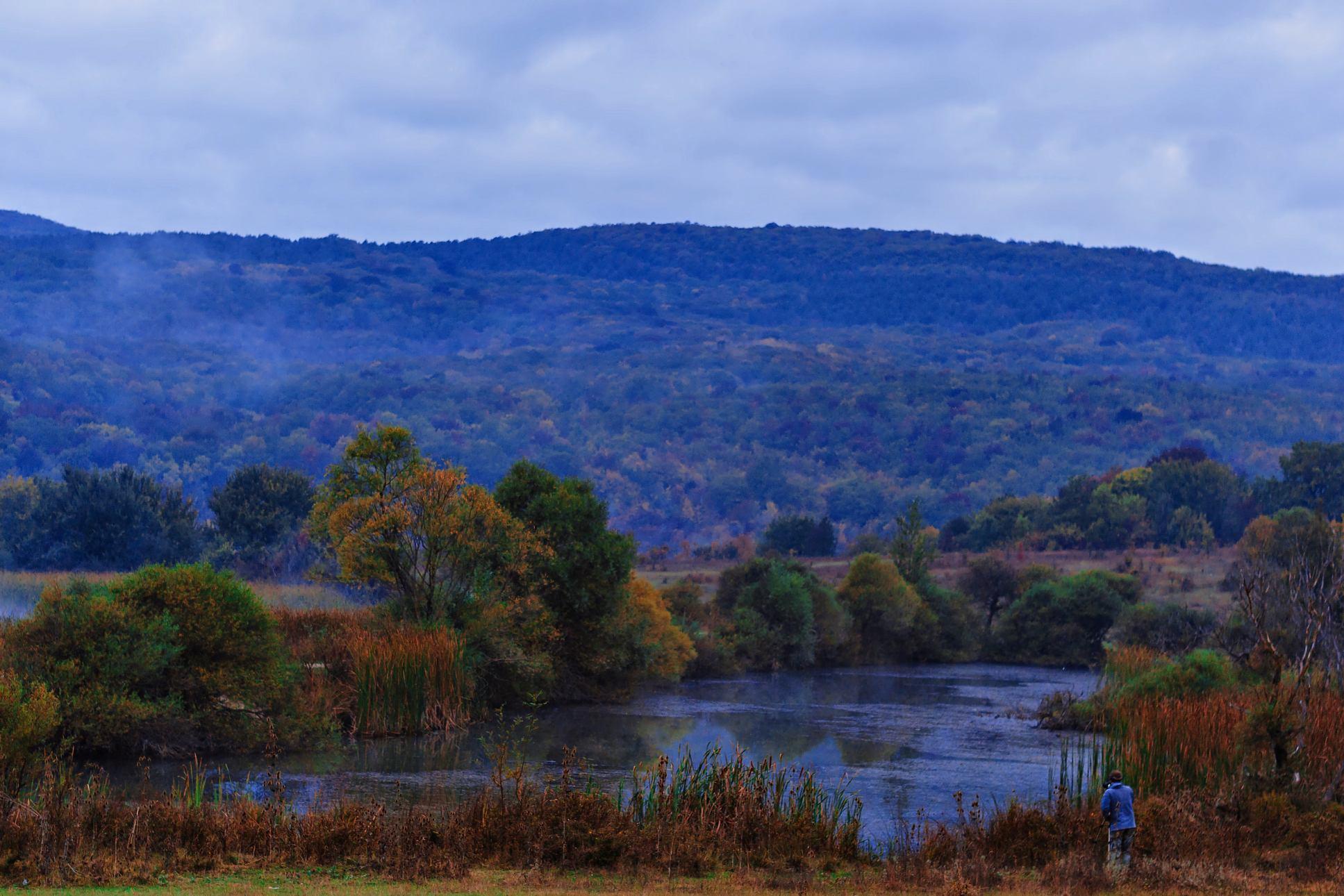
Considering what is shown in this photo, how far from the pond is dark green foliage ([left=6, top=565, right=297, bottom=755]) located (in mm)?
947

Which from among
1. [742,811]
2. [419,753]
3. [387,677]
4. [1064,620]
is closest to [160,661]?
[419,753]

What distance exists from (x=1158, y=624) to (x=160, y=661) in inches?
1739

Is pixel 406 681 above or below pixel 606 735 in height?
above

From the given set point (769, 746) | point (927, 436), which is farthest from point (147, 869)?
point (927, 436)

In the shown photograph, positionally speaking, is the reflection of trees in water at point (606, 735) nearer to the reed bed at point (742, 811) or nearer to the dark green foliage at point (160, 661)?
the dark green foliage at point (160, 661)

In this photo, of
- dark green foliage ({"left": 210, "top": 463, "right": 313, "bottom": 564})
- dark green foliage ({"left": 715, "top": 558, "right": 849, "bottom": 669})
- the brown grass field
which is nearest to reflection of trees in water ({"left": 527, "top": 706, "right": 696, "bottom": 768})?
dark green foliage ({"left": 715, "top": 558, "right": 849, "bottom": 669})

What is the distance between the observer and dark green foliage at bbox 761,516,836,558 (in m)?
102

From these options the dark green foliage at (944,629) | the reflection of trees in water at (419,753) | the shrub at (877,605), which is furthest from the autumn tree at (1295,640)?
the reflection of trees in water at (419,753)

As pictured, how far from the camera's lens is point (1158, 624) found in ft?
197

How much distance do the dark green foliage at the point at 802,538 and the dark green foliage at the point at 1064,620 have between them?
→ 110ft

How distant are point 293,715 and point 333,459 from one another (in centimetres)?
11310

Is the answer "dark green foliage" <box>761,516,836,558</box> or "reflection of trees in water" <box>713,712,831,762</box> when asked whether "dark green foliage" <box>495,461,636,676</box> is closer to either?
"reflection of trees in water" <box>713,712,831,762</box>

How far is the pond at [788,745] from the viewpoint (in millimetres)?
27125

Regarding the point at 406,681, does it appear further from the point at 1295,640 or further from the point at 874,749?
the point at 1295,640
